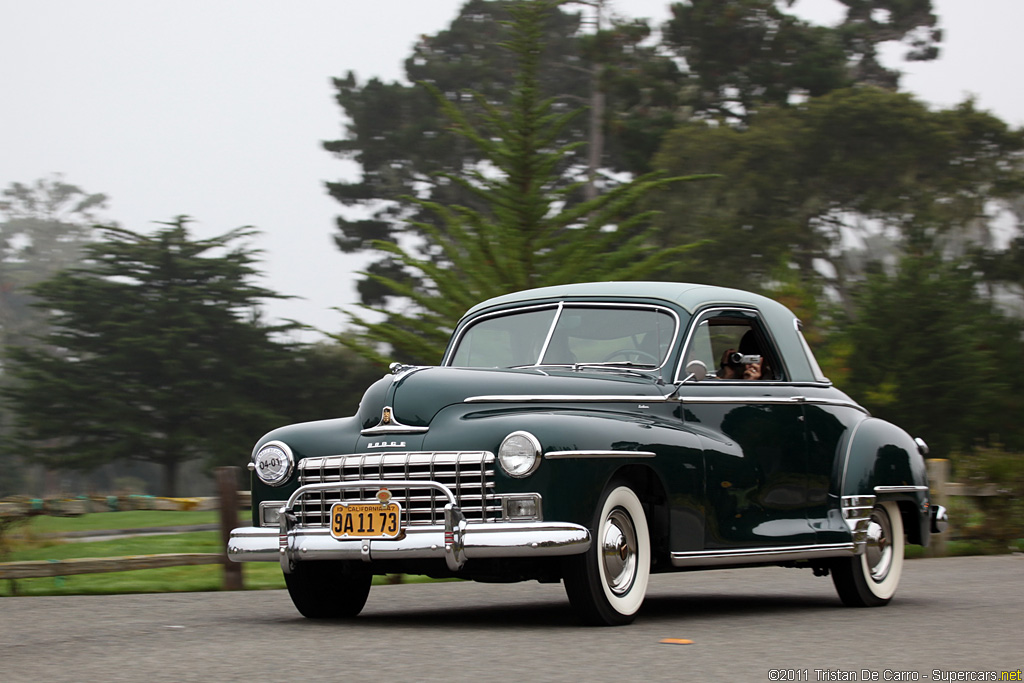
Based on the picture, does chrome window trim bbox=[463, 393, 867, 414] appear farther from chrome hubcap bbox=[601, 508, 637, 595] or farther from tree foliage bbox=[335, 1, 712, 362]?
tree foliage bbox=[335, 1, 712, 362]

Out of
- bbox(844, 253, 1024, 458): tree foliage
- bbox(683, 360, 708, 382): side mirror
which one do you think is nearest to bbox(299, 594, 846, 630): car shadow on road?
bbox(683, 360, 708, 382): side mirror

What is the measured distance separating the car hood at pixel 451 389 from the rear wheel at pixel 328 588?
999 mm

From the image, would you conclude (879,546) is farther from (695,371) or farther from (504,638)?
(504,638)

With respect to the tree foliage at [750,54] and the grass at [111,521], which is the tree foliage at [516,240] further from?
the tree foliage at [750,54]

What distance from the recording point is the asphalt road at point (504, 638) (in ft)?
19.4

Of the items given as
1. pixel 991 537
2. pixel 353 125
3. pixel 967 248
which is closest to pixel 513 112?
pixel 991 537

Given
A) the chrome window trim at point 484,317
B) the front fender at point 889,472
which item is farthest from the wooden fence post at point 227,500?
the front fender at point 889,472

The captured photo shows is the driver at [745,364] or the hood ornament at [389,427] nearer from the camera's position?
the hood ornament at [389,427]

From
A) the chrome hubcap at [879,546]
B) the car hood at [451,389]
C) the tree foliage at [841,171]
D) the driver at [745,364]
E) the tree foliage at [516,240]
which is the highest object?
the tree foliage at [841,171]

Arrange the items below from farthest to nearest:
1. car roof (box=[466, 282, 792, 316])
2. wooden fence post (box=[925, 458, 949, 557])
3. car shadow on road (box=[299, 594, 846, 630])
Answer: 1. wooden fence post (box=[925, 458, 949, 557])
2. car roof (box=[466, 282, 792, 316])
3. car shadow on road (box=[299, 594, 846, 630])

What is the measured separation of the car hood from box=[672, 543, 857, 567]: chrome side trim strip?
1.01 meters

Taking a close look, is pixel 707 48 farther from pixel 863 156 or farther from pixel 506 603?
pixel 506 603

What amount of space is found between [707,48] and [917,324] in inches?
594

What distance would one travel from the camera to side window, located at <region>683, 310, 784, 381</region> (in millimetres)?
9120
